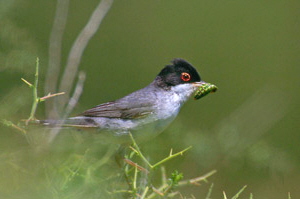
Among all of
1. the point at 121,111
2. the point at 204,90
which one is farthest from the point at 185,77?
the point at 121,111

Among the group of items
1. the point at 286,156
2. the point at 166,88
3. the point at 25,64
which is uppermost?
the point at 25,64

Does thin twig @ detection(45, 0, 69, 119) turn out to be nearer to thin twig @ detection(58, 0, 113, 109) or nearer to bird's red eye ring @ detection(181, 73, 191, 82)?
thin twig @ detection(58, 0, 113, 109)

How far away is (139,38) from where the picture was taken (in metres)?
7.72

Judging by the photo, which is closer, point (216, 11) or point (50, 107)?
point (50, 107)

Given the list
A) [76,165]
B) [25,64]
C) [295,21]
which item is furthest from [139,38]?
[76,165]

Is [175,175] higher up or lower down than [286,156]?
higher up

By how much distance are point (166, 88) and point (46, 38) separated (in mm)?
2699

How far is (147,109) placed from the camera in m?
4.13

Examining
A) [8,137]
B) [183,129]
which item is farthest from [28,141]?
[183,129]

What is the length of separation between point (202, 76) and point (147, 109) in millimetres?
3174

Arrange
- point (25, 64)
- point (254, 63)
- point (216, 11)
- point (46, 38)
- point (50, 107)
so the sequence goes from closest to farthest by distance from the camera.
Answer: point (25, 64), point (50, 107), point (46, 38), point (254, 63), point (216, 11)

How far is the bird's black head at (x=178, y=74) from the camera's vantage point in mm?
4449

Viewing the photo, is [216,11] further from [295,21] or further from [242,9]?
[295,21]

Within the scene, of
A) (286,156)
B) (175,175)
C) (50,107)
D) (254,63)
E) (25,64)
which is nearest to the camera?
(175,175)
